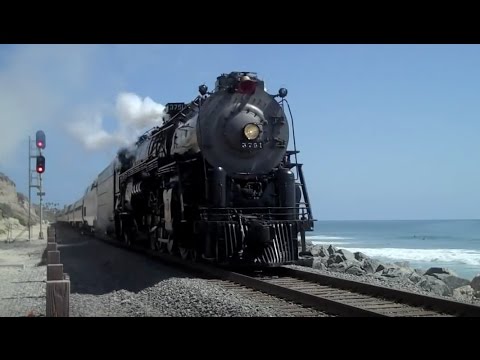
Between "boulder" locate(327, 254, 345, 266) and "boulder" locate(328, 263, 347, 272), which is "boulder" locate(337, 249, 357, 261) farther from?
"boulder" locate(328, 263, 347, 272)

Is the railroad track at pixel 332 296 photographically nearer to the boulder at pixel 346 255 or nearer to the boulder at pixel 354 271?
the boulder at pixel 354 271

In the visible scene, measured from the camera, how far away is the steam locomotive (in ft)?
34.9

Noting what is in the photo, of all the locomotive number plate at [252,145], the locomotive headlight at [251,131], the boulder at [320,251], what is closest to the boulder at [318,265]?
the boulder at [320,251]

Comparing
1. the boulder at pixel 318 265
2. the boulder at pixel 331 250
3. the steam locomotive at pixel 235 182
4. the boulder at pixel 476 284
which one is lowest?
the boulder at pixel 476 284

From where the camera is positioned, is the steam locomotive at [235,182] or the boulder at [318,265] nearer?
the steam locomotive at [235,182]

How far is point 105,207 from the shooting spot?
2245 centimetres

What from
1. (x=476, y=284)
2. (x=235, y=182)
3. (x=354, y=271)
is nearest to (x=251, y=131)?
(x=235, y=182)

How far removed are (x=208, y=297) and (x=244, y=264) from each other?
9.38ft

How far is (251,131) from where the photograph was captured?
37.0 ft

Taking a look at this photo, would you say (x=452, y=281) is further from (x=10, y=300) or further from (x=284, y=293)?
(x=10, y=300)

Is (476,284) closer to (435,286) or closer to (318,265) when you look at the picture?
(435,286)

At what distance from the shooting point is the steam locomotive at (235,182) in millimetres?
10648

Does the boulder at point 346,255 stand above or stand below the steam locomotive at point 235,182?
below

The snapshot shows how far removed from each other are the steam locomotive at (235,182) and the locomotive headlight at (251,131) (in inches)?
0.8
